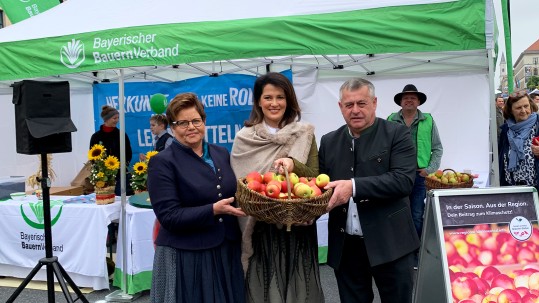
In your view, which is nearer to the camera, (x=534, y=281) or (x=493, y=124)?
(x=534, y=281)

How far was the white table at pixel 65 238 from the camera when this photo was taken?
4551 mm

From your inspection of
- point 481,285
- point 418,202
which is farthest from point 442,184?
point 481,285

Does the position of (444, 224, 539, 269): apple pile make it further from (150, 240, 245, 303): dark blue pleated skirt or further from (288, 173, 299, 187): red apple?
(150, 240, 245, 303): dark blue pleated skirt

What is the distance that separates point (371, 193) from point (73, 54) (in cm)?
297

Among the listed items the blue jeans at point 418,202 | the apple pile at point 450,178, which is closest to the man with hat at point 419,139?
the blue jeans at point 418,202

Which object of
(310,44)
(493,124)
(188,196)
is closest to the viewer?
(188,196)

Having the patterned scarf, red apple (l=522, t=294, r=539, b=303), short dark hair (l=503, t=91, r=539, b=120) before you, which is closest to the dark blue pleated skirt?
red apple (l=522, t=294, r=539, b=303)

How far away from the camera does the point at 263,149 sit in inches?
94.5

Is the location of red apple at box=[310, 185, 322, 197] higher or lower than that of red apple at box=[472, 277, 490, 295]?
higher

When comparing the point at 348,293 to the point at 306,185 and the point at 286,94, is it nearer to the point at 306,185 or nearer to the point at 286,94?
the point at 306,185

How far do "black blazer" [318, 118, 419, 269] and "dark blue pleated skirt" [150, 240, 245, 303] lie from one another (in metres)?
0.59

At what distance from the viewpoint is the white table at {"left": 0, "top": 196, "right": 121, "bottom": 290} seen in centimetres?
455

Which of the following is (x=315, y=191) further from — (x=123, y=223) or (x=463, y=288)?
(x=123, y=223)

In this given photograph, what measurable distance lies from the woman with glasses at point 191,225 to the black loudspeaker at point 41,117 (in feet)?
5.52
